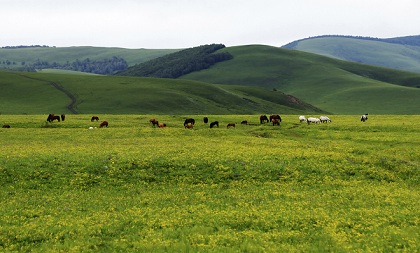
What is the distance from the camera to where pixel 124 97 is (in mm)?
126750

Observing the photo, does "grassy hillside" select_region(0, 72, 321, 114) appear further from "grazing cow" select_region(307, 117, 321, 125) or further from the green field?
the green field

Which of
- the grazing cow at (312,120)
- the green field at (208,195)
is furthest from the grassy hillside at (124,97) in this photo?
the green field at (208,195)

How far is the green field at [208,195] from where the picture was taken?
62.3 ft

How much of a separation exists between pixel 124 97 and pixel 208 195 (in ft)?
346

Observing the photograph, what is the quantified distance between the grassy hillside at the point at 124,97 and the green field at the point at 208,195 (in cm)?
7217

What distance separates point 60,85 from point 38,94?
47.0ft

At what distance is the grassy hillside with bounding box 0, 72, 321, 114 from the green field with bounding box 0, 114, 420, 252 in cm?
7217

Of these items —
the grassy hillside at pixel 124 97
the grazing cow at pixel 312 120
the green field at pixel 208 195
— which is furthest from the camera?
the grassy hillside at pixel 124 97

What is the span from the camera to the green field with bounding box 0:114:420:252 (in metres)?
19.0

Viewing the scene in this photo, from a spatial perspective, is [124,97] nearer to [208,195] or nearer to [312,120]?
[312,120]

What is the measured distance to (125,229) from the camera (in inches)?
800

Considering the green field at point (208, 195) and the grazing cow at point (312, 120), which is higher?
the grazing cow at point (312, 120)

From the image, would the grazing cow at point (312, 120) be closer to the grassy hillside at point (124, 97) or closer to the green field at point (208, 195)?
the green field at point (208, 195)

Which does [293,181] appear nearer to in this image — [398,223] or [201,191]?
[201,191]
